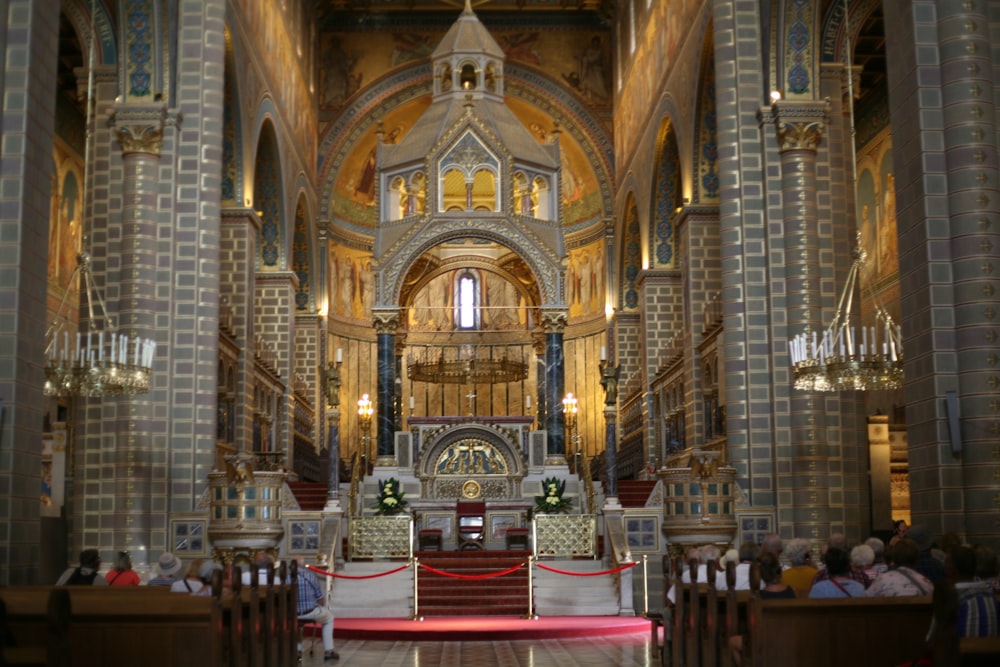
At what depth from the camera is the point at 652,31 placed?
29.5 metres

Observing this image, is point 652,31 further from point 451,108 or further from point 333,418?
point 333,418

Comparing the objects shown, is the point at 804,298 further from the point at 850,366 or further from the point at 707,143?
the point at 707,143

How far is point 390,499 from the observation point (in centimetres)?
2412

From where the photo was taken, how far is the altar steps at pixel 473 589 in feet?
62.1

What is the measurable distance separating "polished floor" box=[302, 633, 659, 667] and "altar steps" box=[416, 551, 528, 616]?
3022 mm

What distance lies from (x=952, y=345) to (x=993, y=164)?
6.11 feet

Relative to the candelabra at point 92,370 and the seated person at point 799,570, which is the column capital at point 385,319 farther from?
the seated person at point 799,570

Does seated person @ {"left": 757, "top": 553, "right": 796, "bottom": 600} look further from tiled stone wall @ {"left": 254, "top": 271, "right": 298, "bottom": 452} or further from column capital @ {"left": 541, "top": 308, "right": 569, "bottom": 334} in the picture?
tiled stone wall @ {"left": 254, "top": 271, "right": 298, "bottom": 452}

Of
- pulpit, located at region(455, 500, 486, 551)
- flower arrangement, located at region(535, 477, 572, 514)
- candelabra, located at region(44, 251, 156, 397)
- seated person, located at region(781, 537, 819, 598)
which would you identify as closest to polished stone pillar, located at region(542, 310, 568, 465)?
pulpit, located at region(455, 500, 486, 551)

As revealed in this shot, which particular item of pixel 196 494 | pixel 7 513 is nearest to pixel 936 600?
pixel 7 513

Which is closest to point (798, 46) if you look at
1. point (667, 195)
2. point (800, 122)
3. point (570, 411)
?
point (800, 122)

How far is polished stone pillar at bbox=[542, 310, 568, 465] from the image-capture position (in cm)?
2789

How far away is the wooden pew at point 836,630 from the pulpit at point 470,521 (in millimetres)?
17110

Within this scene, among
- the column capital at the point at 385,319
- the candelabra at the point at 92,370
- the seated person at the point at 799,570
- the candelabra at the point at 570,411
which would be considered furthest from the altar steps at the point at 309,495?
the seated person at the point at 799,570
